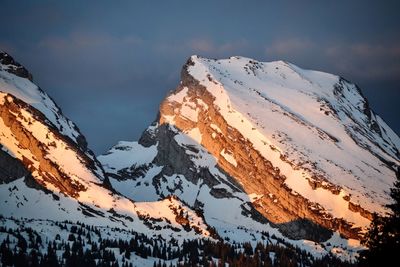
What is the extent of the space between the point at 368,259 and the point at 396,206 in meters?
4.82

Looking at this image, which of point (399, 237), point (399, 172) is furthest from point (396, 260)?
point (399, 172)

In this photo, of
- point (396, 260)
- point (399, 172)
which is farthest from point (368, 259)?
point (399, 172)

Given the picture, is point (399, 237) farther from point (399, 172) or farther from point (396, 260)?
point (399, 172)

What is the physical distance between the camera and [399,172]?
166ft

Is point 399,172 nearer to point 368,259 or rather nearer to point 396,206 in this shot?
point 396,206

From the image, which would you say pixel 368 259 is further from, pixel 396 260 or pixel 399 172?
pixel 399 172

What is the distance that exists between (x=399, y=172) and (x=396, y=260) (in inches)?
275

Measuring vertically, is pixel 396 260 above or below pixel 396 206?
below

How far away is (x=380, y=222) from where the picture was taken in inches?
1976

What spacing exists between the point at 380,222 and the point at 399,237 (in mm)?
1909

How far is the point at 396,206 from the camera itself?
49500 millimetres

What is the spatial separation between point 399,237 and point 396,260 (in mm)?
1795

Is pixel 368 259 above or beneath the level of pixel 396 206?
beneath

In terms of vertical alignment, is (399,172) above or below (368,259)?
above
